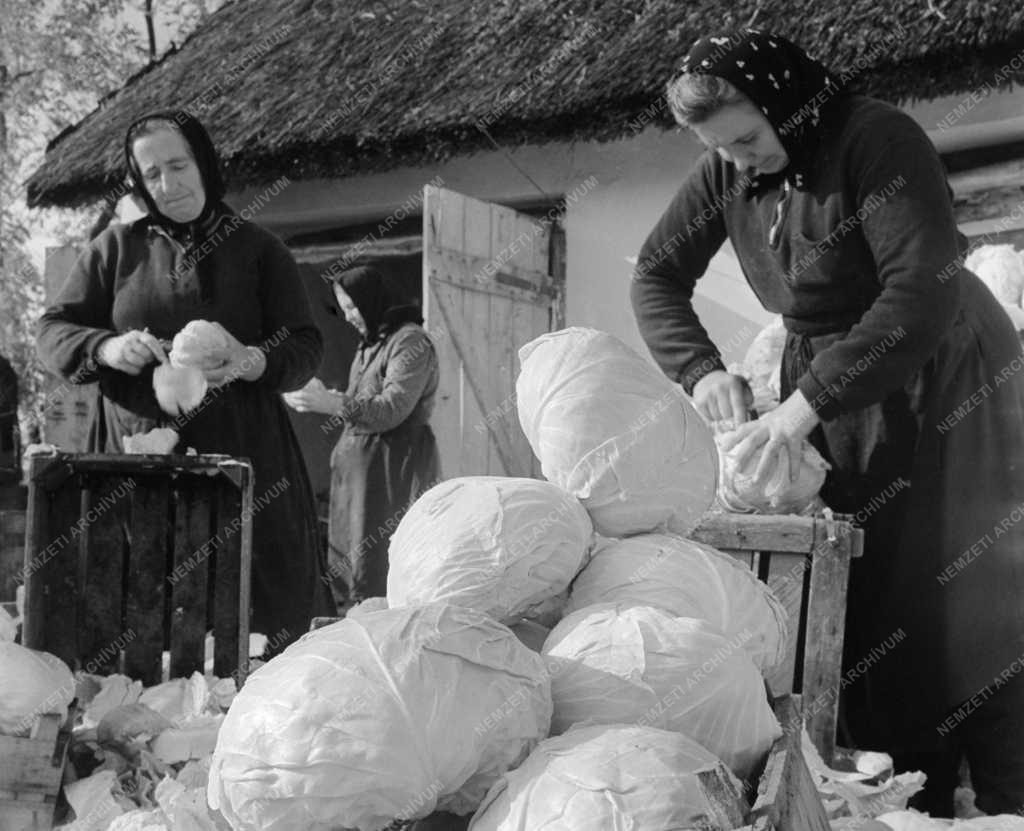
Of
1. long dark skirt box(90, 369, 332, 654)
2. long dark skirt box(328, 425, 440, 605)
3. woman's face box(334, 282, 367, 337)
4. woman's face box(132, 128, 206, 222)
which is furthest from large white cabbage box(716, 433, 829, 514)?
woman's face box(334, 282, 367, 337)

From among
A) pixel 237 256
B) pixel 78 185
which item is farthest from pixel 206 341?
pixel 78 185

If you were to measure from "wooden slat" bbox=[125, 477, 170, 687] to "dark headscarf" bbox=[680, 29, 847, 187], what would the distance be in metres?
1.62

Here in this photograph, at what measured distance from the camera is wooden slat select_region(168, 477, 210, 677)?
3002 millimetres

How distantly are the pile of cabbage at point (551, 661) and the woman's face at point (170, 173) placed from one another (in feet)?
5.80

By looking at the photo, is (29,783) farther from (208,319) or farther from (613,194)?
(613,194)

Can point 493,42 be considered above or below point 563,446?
above

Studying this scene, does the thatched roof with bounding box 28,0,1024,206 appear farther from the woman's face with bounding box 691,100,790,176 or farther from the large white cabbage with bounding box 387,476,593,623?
the large white cabbage with bounding box 387,476,593,623

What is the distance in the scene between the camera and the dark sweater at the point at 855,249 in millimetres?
2424

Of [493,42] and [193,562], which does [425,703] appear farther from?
[493,42]

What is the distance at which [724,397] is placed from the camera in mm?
2664

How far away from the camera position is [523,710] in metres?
1.28

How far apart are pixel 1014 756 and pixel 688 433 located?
4.14ft

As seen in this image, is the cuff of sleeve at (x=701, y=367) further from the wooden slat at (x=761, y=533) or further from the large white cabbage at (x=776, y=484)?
the wooden slat at (x=761, y=533)

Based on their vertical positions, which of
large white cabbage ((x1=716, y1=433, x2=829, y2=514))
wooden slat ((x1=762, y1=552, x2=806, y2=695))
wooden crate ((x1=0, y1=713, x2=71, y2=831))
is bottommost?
wooden crate ((x1=0, y1=713, x2=71, y2=831))
